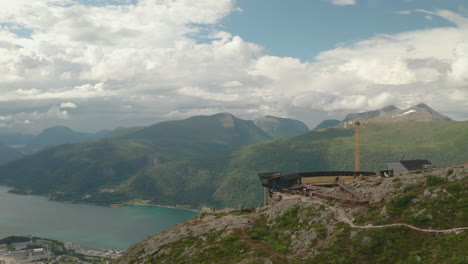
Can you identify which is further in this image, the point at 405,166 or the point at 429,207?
the point at 405,166

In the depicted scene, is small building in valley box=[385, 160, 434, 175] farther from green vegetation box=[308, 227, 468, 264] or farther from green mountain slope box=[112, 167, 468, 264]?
green vegetation box=[308, 227, 468, 264]

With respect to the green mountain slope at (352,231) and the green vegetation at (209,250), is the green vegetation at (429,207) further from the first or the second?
the green vegetation at (209,250)

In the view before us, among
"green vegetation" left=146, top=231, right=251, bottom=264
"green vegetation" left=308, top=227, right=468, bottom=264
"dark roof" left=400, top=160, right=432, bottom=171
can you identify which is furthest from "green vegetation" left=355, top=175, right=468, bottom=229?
"dark roof" left=400, top=160, right=432, bottom=171

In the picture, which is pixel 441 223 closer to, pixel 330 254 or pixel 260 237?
pixel 330 254

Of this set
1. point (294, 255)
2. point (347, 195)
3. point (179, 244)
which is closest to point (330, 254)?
point (294, 255)

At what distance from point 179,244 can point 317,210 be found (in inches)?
1047

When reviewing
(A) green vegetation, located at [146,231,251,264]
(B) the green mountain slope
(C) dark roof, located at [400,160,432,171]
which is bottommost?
(A) green vegetation, located at [146,231,251,264]

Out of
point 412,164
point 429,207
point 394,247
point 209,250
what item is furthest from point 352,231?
point 412,164

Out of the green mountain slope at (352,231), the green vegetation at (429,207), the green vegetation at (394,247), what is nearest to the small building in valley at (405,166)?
the green mountain slope at (352,231)

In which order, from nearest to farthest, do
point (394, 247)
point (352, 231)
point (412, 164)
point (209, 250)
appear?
point (394, 247) → point (352, 231) → point (209, 250) → point (412, 164)

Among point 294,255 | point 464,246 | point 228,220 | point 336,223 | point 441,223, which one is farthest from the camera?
point 228,220

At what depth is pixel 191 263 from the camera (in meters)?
50.9

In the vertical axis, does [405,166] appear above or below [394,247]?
above

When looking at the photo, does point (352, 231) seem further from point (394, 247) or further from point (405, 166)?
point (405, 166)
